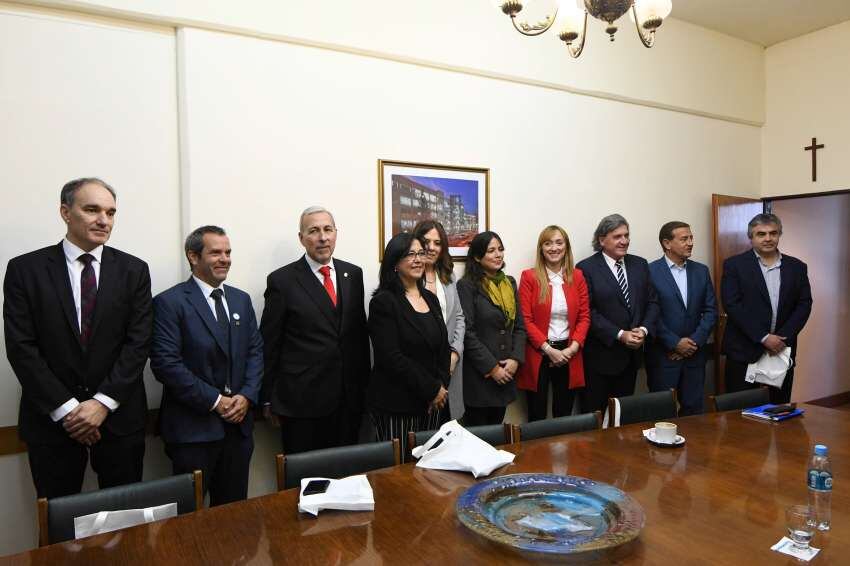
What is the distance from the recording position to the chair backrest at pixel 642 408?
2.61 meters

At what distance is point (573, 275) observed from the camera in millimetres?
3834

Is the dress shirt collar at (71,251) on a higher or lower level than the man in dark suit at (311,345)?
higher

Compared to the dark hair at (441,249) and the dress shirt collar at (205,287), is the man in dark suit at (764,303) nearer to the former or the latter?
the dark hair at (441,249)

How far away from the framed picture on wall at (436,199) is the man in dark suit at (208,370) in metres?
1.12

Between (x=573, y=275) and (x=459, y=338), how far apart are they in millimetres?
1038

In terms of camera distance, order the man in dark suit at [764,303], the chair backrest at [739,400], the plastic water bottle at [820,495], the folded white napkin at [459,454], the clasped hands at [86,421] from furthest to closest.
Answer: the man in dark suit at [764,303]
the chair backrest at [739,400]
the clasped hands at [86,421]
the folded white napkin at [459,454]
the plastic water bottle at [820,495]

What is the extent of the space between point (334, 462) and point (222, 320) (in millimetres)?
1001

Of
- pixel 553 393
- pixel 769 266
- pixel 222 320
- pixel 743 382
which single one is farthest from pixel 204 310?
pixel 769 266

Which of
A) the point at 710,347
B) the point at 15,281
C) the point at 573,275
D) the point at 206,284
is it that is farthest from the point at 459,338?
the point at 710,347

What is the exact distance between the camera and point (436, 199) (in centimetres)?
370

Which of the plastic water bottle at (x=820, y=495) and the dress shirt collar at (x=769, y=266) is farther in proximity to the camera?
the dress shirt collar at (x=769, y=266)

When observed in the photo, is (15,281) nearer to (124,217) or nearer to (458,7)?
(124,217)

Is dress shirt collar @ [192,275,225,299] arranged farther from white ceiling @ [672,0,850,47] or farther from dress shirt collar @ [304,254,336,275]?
white ceiling @ [672,0,850,47]

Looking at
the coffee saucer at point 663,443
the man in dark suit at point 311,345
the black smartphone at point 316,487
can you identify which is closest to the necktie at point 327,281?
the man in dark suit at point 311,345
